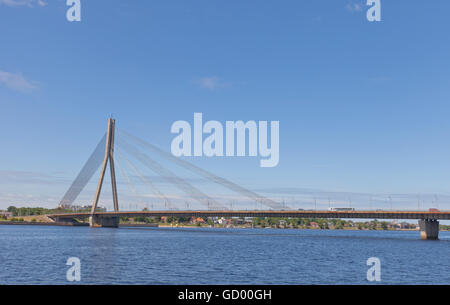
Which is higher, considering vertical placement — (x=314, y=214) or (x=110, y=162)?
(x=110, y=162)

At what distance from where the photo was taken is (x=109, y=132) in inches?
6063

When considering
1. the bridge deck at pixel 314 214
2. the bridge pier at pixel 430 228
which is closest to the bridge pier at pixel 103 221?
the bridge deck at pixel 314 214

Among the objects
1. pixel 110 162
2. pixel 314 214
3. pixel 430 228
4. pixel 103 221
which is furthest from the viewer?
pixel 103 221

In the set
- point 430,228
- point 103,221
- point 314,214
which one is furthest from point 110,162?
point 430,228

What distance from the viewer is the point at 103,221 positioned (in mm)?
172250

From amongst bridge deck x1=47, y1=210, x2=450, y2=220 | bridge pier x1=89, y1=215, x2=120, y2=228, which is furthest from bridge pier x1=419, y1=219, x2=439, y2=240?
bridge pier x1=89, y1=215, x2=120, y2=228

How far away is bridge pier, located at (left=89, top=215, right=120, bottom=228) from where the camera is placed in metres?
166

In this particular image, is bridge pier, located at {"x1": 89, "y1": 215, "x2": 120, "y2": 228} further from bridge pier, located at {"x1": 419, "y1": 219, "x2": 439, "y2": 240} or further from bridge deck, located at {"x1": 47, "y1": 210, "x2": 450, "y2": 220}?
bridge pier, located at {"x1": 419, "y1": 219, "x2": 439, "y2": 240}

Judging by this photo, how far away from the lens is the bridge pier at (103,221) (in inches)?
6550

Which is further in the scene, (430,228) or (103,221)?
(103,221)

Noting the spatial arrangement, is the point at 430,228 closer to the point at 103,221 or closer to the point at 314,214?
the point at 314,214
